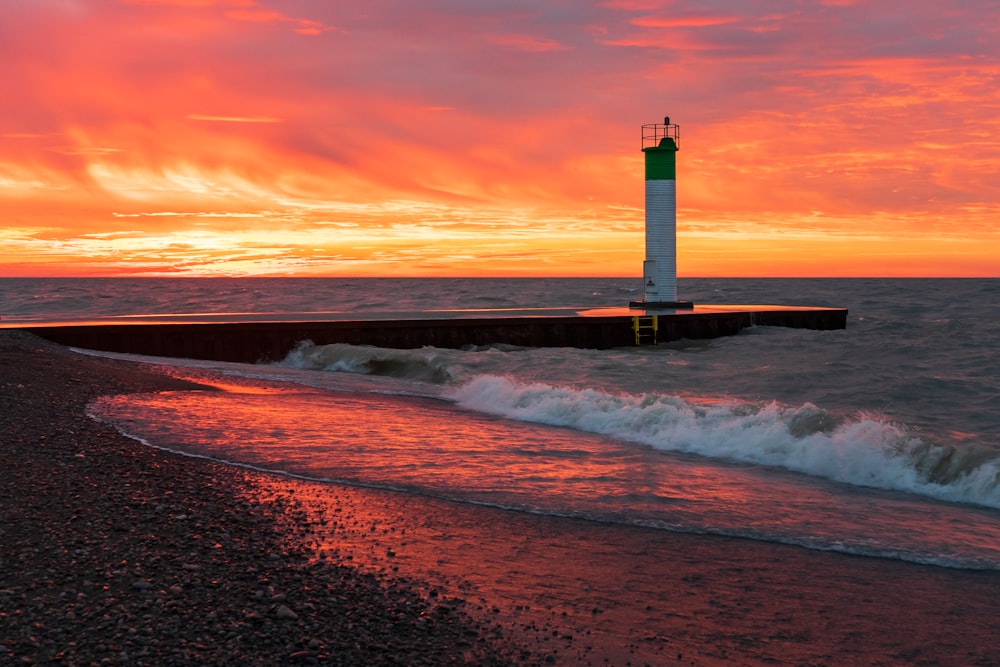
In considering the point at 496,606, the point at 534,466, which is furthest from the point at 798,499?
the point at 496,606

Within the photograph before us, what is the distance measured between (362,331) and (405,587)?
19977mm

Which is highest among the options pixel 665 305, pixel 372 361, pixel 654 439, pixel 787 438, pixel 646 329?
pixel 665 305

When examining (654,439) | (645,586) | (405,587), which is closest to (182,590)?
(405,587)

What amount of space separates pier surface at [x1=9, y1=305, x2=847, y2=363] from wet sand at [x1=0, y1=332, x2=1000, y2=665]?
1601 centimetres

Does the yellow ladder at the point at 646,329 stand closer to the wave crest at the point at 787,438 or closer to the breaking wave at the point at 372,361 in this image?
the breaking wave at the point at 372,361

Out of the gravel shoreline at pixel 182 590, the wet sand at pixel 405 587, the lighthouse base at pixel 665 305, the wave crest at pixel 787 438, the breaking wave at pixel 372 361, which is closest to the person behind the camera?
the gravel shoreline at pixel 182 590

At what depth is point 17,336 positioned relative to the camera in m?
20.9

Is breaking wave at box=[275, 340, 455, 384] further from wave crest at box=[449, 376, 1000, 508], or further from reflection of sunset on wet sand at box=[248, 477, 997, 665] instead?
reflection of sunset on wet sand at box=[248, 477, 997, 665]

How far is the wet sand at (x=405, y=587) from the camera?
4.37 meters

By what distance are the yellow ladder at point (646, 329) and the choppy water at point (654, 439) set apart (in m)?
5.79

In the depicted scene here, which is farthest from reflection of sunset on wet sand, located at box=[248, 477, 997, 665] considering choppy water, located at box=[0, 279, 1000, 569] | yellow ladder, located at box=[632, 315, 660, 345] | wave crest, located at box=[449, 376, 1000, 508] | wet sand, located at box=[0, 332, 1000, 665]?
yellow ladder, located at box=[632, 315, 660, 345]

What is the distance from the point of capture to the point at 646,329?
91.8ft

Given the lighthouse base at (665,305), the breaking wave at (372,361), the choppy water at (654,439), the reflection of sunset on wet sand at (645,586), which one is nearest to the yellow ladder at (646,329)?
the lighthouse base at (665,305)

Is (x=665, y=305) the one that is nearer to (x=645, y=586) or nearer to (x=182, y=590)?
(x=645, y=586)
